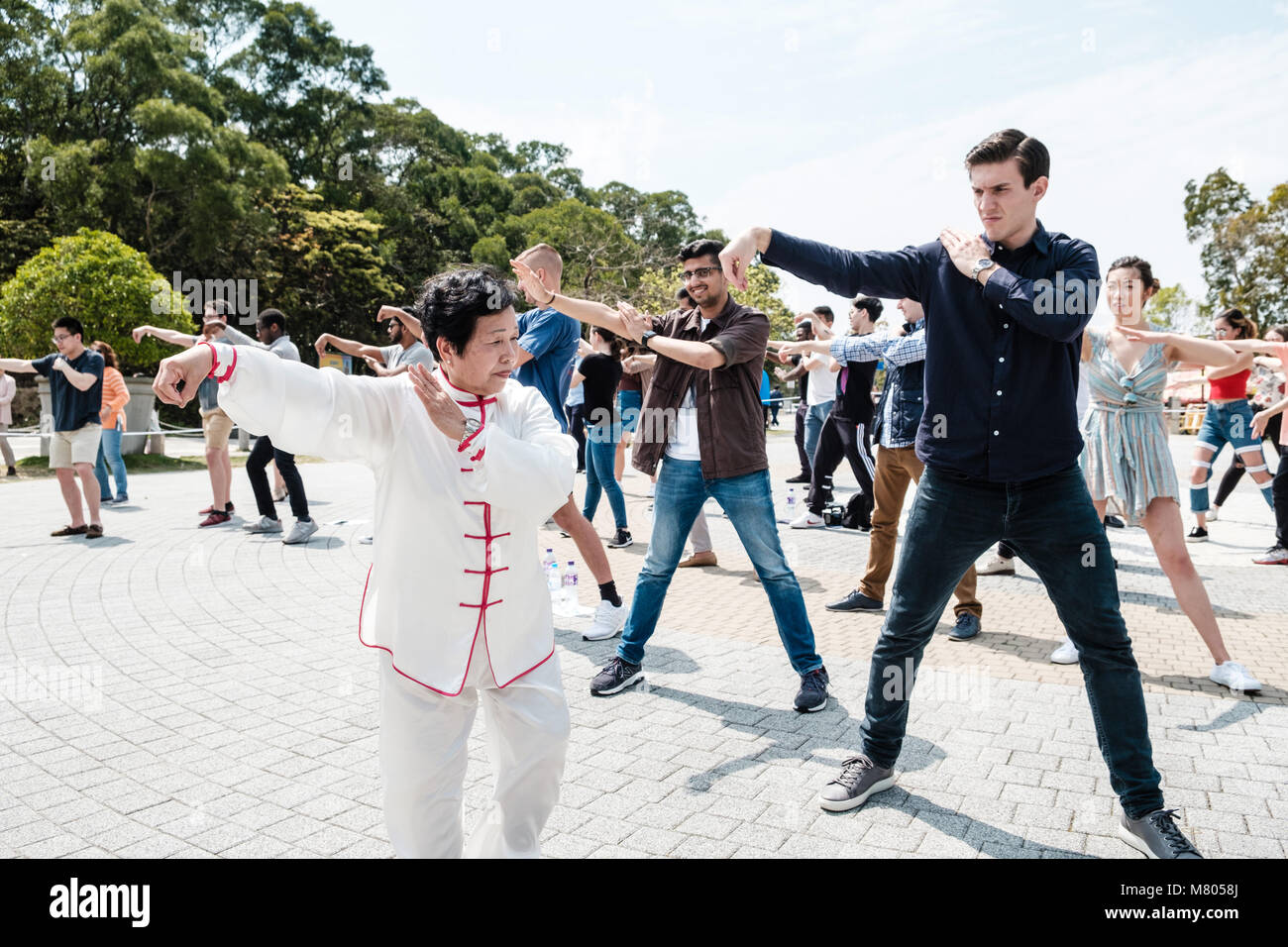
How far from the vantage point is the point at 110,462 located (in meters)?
11.6

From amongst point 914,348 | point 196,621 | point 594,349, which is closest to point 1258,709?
point 914,348

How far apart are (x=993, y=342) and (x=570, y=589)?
4.49 m

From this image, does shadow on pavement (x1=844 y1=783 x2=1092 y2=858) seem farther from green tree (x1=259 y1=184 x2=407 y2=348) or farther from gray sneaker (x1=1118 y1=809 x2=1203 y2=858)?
green tree (x1=259 y1=184 x2=407 y2=348)

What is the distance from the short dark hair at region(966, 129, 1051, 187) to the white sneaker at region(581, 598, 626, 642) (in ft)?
11.7

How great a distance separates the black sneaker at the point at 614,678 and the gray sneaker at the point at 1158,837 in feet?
7.74

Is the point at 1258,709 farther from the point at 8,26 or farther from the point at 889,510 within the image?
the point at 8,26

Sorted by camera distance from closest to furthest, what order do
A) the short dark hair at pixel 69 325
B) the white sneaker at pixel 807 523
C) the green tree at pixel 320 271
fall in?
the short dark hair at pixel 69 325
the white sneaker at pixel 807 523
the green tree at pixel 320 271

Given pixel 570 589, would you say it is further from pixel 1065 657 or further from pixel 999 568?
pixel 999 568

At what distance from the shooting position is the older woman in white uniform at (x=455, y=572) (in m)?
2.21

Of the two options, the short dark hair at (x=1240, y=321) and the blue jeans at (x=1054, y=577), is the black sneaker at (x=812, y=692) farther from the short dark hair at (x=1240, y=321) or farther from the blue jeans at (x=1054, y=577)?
the short dark hair at (x=1240, y=321)

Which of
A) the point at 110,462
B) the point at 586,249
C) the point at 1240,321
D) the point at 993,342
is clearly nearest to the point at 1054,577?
the point at 993,342

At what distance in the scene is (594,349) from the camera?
10.2m

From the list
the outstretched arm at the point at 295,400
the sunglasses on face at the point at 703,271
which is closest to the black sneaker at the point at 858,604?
the sunglasses on face at the point at 703,271

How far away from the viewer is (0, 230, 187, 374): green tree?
52.6 feet
